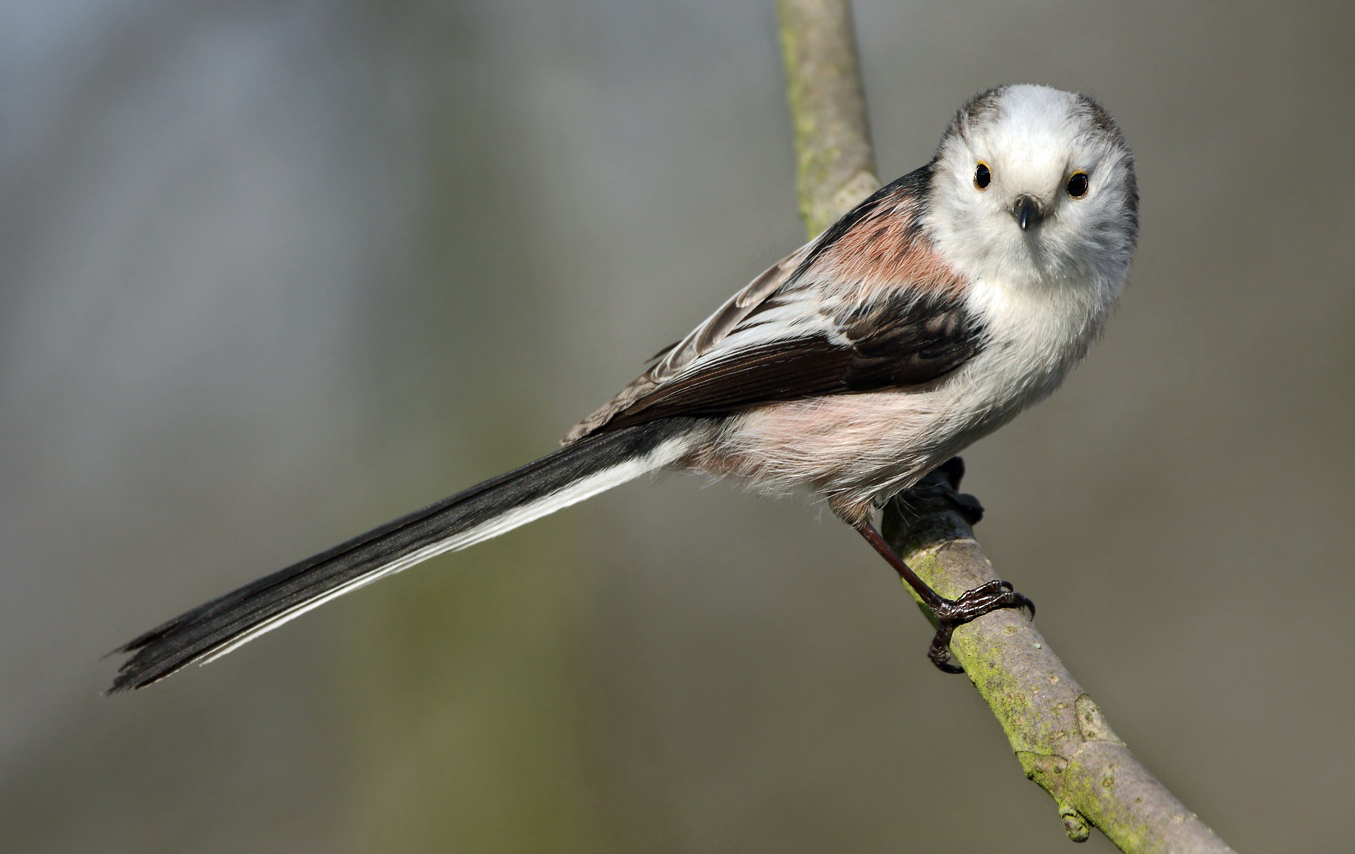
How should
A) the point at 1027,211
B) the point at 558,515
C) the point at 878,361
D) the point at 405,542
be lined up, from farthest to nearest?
the point at 558,515
the point at 878,361
the point at 405,542
the point at 1027,211

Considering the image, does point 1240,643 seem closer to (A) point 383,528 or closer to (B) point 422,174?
(A) point 383,528

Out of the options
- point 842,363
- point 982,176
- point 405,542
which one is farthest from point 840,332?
point 405,542

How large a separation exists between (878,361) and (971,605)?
61cm

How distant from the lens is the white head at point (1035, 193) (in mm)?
2115

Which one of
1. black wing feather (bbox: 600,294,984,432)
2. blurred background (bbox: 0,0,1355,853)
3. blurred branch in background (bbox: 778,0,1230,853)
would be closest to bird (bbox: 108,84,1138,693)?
black wing feather (bbox: 600,294,984,432)

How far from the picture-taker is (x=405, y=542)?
2.20 m

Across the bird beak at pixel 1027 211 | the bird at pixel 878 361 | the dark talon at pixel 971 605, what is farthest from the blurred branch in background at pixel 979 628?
the bird beak at pixel 1027 211

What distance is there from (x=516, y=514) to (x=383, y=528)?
30 cm

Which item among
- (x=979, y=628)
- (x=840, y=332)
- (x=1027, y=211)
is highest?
(x=840, y=332)

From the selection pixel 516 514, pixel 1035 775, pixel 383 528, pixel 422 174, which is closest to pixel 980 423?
pixel 1035 775

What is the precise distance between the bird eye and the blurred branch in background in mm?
872

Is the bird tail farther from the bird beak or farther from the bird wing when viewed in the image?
the bird beak

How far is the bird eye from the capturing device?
223 cm

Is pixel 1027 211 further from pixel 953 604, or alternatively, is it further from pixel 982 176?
pixel 953 604
